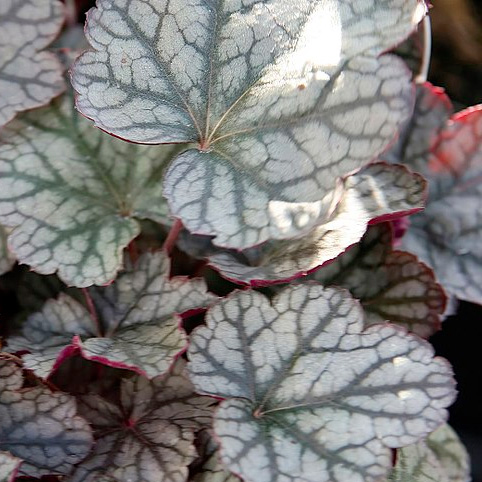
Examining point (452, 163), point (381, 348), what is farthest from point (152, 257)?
point (452, 163)

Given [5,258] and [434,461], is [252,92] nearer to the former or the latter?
[5,258]

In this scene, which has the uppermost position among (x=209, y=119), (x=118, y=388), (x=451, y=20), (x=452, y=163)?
(x=209, y=119)

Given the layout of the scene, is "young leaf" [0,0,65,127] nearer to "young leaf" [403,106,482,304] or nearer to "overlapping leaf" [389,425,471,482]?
"young leaf" [403,106,482,304]

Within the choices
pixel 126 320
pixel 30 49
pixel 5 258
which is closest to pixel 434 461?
pixel 126 320

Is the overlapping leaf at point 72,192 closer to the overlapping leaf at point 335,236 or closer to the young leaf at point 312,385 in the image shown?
the overlapping leaf at point 335,236

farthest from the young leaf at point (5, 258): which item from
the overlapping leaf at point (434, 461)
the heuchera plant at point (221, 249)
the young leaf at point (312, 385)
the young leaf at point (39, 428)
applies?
the overlapping leaf at point (434, 461)

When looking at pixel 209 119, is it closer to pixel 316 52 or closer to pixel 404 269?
pixel 316 52

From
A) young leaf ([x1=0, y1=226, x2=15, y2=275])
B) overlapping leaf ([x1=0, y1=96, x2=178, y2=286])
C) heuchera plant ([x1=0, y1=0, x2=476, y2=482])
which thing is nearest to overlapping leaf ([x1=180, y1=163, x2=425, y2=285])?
heuchera plant ([x1=0, y1=0, x2=476, y2=482])
